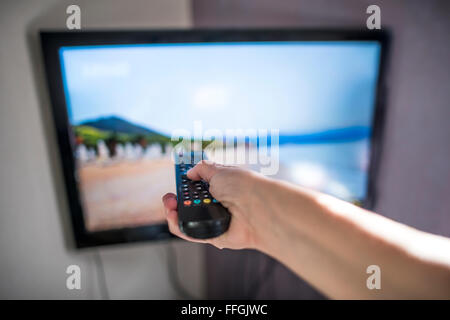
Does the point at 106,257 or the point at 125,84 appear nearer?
the point at 125,84

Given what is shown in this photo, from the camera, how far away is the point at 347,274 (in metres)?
0.35

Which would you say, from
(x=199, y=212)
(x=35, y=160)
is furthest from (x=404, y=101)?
(x=35, y=160)

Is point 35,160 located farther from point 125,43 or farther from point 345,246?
point 345,246

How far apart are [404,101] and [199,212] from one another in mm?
657

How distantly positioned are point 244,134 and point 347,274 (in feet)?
1.12

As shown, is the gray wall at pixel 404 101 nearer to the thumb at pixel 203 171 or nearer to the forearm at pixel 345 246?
the forearm at pixel 345 246

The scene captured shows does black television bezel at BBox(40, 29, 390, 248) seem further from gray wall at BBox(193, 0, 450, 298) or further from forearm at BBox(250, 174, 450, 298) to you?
forearm at BBox(250, 174, 450, 298)

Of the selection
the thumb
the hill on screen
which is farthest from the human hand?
the hill on screen

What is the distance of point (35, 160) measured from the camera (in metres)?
0.61

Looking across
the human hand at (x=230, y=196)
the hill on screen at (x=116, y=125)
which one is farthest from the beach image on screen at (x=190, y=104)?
the human hand at (x=230, y=196)
